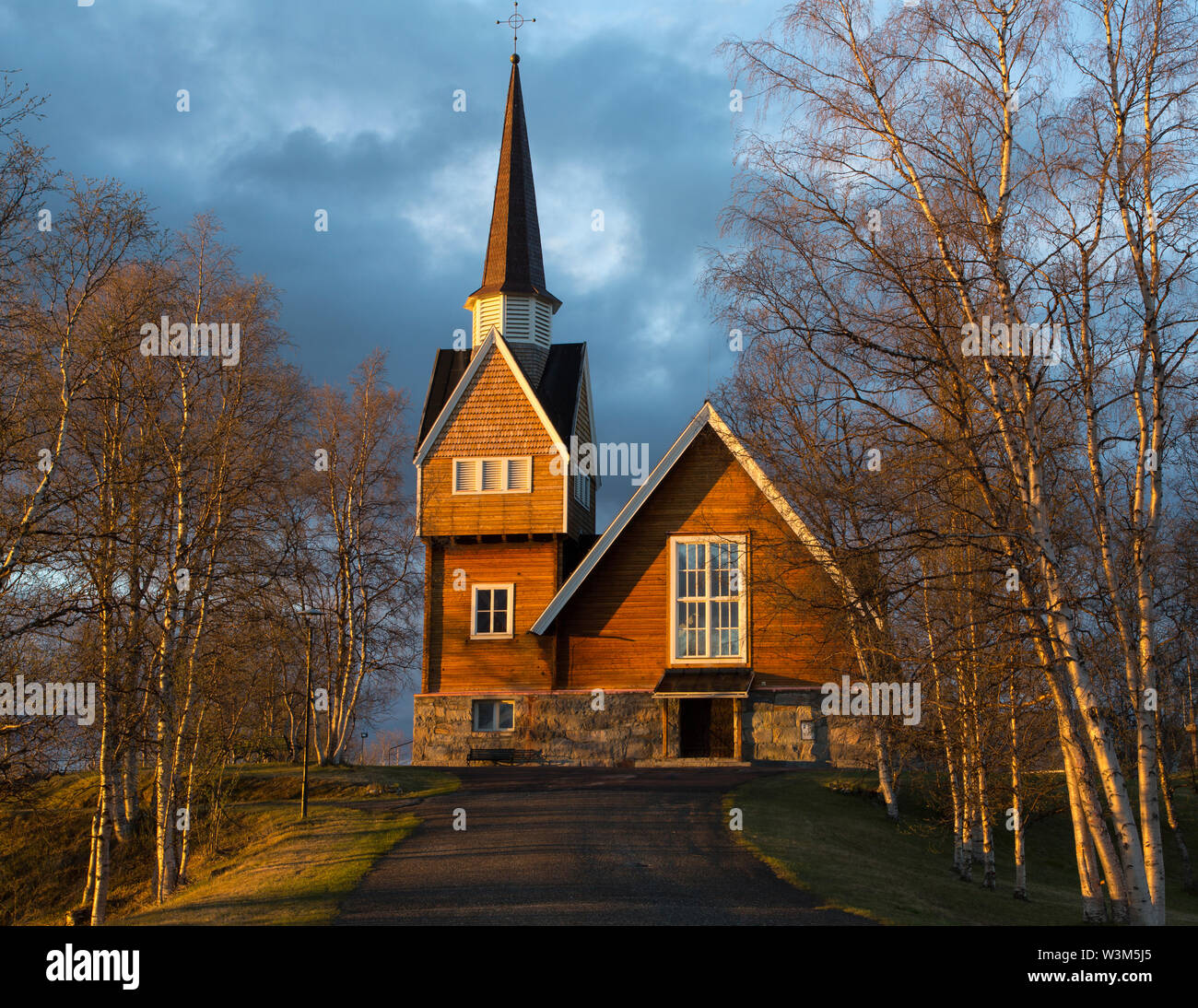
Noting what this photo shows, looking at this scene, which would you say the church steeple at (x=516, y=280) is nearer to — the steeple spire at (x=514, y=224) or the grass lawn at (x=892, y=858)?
the steeple spire at (x=514, y=224)

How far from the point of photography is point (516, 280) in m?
39.0

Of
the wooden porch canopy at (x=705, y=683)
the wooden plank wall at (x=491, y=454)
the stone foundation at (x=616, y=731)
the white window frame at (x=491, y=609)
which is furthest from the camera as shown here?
the wooden plank wall at (x=491, y=454)

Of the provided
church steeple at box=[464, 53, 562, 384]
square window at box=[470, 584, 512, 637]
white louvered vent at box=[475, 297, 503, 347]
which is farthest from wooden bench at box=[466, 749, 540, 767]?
white louvered vent at box=[475, 297, 503, 347]

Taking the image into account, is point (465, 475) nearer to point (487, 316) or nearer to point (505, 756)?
point (487, 316)

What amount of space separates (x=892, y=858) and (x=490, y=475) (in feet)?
61.5

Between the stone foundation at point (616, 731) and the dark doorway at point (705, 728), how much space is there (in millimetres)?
1163

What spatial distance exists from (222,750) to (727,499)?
15.8 meters

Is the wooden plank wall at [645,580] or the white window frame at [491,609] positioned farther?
the white window frame at [491,609]

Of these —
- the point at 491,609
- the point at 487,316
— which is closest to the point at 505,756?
the point at 491,609

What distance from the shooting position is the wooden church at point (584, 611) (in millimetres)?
31422

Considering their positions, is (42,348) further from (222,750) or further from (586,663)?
(586,663)

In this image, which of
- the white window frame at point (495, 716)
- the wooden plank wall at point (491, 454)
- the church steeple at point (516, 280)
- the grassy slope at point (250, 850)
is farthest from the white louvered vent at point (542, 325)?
the grassy slope at point (250, 850)

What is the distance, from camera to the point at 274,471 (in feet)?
79.4
